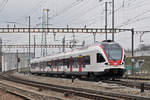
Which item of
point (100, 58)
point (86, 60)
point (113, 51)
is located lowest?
point (86, 60)

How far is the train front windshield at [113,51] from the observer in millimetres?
27484

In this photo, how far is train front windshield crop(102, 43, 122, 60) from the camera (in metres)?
27.5

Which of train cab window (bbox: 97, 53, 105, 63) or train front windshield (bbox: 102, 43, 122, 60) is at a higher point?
train front windshield (bbox: 102, 43, 122, 60)

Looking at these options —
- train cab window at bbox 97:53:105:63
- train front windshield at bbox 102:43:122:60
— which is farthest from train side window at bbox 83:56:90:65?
train front windshield at bbox 102:43:122:60

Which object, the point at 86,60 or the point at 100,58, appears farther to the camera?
the point at 86,60

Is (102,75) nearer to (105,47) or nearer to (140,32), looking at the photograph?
(105,47)

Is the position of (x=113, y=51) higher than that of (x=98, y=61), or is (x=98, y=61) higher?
(x=113, y=51)

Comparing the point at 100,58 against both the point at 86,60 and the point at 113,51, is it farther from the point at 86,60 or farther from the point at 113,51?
the point at 86,60

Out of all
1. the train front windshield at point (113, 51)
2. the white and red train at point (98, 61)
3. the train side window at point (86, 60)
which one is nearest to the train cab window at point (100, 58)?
the white and red train at point (98, 61)

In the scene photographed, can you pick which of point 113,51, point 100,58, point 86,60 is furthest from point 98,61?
point 86,60

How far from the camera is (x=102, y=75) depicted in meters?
27.5

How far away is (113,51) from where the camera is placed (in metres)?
27.9

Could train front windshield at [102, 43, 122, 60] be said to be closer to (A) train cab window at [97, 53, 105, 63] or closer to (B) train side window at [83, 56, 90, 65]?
(A) train cab window at [97, 53, 105, 63]

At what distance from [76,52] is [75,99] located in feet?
61.8
